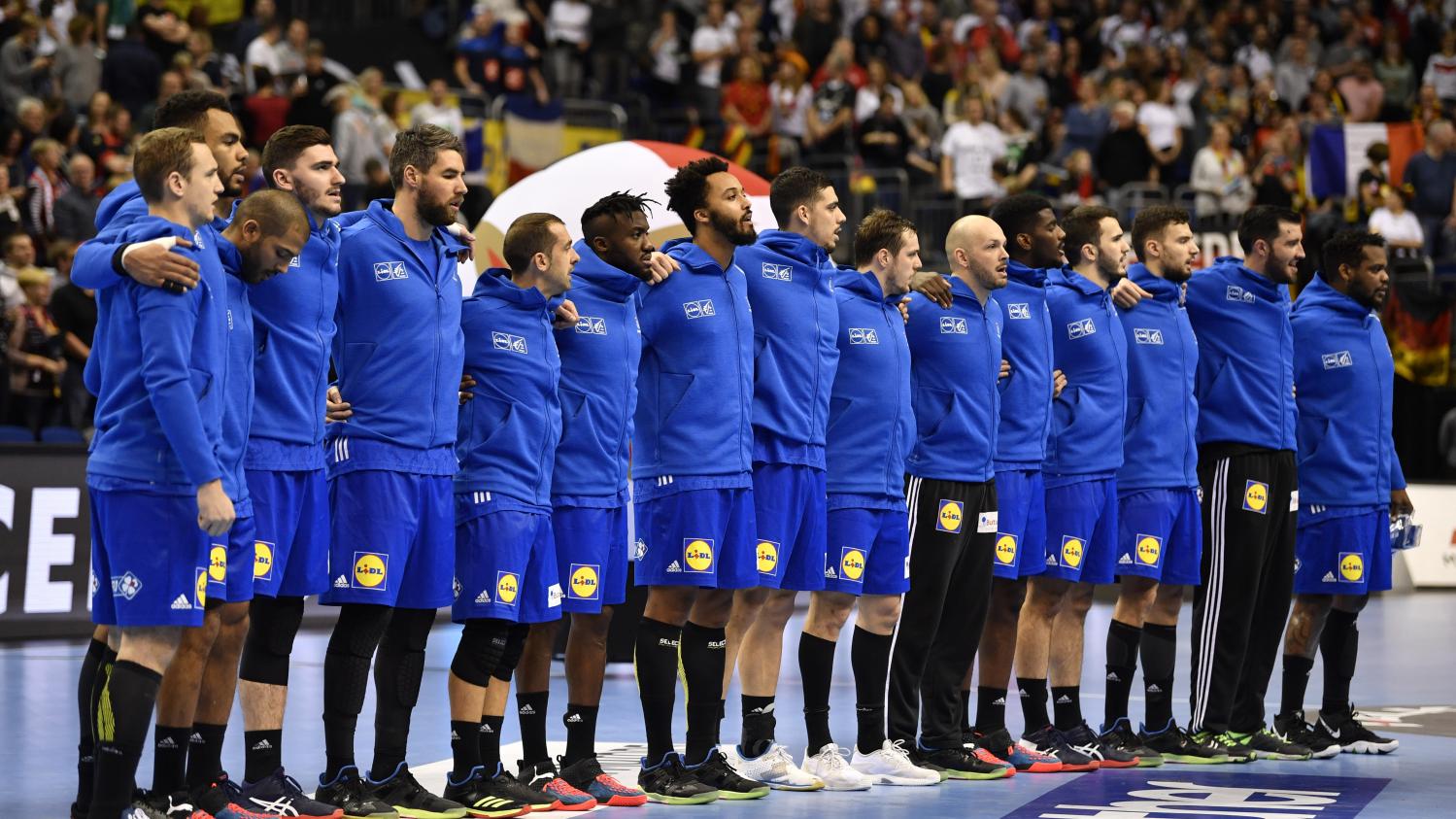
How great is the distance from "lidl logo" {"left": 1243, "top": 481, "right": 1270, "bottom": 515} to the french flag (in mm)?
12315

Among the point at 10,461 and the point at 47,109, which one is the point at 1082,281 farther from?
the point at 47,109

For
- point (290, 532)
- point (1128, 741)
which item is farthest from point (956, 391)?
point (290, 532)

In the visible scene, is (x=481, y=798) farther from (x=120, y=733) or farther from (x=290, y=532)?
(x=120, y=733)

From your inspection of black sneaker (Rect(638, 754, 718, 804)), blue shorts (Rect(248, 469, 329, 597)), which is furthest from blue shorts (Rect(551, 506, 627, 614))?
blue shorts (Rect(248, 469, 329, 597))

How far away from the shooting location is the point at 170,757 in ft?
21.9

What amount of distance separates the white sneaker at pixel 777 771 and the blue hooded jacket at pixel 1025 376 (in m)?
1.68

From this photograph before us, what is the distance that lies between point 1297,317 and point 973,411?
221cm

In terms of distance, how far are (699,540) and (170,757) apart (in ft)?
7.34

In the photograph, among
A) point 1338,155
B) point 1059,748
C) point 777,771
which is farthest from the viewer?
point 1338,155

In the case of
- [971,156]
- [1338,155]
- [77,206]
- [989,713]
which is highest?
[1338,155]

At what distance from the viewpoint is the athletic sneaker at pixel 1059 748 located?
8.95m

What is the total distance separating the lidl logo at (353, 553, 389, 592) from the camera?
23.0 ft

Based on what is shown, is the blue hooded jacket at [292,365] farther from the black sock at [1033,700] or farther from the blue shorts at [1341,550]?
the blue shorts at [1341,550]

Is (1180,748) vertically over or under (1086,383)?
under
